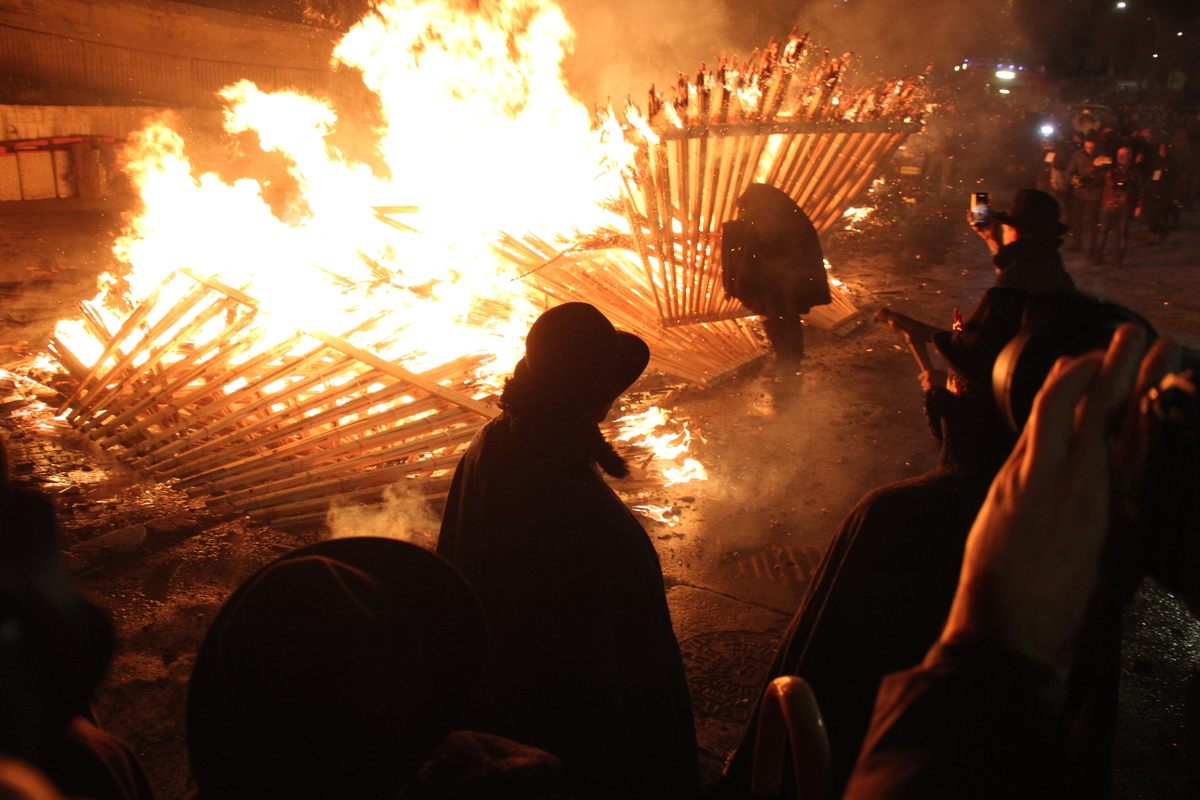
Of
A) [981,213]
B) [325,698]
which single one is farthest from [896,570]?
[981,213]

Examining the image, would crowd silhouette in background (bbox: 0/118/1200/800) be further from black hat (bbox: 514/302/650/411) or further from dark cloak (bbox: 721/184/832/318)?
dark cloak (bbox: 721/184/832/318)

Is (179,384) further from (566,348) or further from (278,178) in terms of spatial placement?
(278,178)

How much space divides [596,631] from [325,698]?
1.12m

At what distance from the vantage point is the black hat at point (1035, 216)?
487 centimetres

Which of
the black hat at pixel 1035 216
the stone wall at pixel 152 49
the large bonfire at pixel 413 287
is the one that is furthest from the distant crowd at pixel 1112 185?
the stone wall at pixel 152 49

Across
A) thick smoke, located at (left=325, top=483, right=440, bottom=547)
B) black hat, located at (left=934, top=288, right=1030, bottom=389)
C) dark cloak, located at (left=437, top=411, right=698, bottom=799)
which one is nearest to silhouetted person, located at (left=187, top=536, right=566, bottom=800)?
dark cloak, located at (left=437, top=411, right=698, bottom=799)

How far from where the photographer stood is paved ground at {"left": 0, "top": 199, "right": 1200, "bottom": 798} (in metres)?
3.69

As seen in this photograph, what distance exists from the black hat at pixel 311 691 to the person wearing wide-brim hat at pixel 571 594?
92 cm

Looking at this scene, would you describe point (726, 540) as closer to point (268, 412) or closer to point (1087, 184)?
point (268, 412)

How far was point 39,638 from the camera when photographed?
1.01 meters

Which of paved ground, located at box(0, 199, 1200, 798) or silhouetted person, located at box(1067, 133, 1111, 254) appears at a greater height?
silhouetted person, located at box(1067, 133, 1111, 254)

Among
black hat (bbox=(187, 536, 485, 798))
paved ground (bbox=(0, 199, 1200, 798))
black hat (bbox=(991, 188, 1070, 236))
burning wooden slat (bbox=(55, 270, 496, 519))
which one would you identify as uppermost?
black hat (bbox=(991, 188, 1070, 236))

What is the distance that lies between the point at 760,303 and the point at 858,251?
6791 mm

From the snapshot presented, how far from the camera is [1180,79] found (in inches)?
1359
